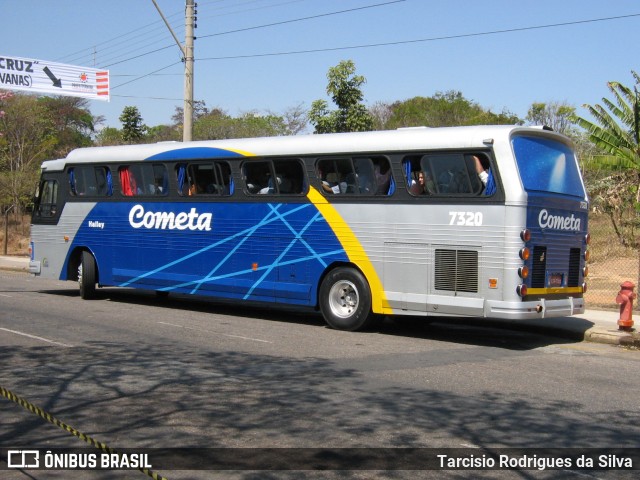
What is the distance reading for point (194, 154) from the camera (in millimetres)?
16578

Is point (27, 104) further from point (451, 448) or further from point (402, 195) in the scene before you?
point (451, 448)

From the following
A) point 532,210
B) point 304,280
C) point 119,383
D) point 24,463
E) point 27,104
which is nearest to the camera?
point 24,463

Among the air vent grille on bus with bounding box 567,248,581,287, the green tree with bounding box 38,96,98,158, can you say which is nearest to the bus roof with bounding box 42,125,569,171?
the air vent grille on bus with bounding box 567,248,581,287

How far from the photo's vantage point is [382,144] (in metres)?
13.8

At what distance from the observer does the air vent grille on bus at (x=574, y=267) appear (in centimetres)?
1363

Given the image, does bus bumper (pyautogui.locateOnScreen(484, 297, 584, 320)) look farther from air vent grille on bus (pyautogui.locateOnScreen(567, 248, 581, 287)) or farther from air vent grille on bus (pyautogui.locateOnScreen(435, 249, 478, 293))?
air vent grille on bus (pyautogui.locateOnScreen(567, 248, 581, 287))

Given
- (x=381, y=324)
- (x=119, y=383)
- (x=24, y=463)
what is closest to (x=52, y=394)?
(x=119, y=383)

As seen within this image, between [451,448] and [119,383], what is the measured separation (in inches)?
156

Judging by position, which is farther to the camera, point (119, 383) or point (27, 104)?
point (27, 104)

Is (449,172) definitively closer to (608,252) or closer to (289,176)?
(289,176)

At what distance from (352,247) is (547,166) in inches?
137

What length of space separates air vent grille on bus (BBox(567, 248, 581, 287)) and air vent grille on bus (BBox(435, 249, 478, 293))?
6.39 feet

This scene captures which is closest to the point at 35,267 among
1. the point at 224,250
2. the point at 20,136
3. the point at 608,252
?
the point at 224,250

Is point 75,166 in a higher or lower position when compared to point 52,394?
higher
